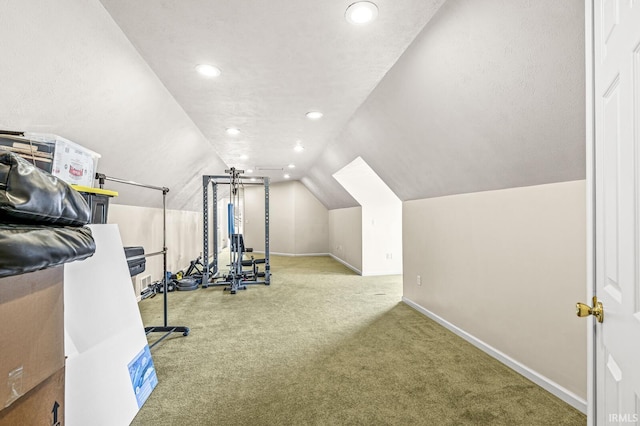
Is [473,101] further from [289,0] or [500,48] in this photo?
[289,0]

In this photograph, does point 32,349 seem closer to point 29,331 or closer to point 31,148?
point 29,331

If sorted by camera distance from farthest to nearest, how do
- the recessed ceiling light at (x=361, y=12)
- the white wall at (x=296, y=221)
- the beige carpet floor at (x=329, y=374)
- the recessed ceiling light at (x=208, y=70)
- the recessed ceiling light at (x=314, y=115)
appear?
the white wall at (x=296, y=221), the recessed ceiling light at (x=314, y=115), the recessed ceiling light at (x=208, y=70), the beige carpet floor at (x=329, y=374), the recessed ceiling light at (x=361, y=12)

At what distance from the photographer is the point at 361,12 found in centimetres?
171

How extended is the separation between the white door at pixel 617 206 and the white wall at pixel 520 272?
1163 mm

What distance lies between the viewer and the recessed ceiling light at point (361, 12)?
165 cm

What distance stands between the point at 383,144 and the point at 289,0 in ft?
6.95

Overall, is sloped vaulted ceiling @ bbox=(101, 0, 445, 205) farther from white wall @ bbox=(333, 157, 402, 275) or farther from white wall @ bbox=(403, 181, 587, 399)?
white wall @ bbox=(333, 157, 402, 275)

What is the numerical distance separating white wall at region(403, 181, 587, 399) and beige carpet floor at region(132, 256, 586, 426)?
0.74 feet

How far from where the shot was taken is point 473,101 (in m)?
2.04

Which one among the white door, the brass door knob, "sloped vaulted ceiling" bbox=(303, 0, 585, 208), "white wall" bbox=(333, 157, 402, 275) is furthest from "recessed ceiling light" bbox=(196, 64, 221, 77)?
"white wall" bbox=(333, 157, 402, 275)

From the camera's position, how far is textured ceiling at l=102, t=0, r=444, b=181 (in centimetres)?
169

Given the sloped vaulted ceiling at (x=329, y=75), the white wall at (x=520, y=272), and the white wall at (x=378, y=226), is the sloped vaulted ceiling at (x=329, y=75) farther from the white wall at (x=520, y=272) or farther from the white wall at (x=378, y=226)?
the white wall at (x=378, y=226)

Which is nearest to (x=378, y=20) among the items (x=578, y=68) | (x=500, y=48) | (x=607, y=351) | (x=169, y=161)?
(x=500, y=48)

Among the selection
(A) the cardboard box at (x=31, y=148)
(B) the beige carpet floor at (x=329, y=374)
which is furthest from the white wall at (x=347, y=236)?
(A) the cardboard box at (x=31, y=148)
